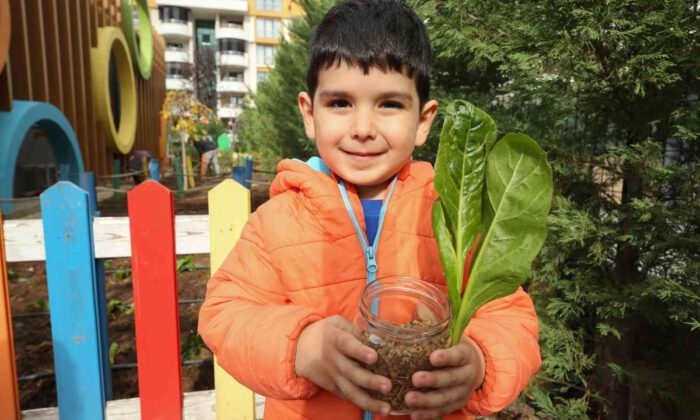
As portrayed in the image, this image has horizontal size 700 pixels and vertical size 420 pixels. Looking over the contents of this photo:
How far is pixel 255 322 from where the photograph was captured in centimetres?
100

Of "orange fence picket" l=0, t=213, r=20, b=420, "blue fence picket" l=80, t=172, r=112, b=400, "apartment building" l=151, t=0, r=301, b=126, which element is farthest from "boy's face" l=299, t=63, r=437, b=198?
"apartment building" l=151, t=0, r=301, b=126

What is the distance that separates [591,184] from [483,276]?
5.49 ft

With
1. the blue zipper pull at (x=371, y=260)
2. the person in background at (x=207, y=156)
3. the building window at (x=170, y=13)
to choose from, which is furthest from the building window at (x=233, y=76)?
the blue zipper pull at (x=371, y=260)

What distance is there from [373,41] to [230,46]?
43851mm

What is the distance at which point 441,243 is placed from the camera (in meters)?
0.75

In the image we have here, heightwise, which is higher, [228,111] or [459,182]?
[228,111]

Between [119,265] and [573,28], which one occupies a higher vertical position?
[573,28]

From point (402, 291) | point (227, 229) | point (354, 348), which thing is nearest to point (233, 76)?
point (227, 229)

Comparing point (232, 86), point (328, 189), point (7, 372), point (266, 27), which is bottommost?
point (7, 372)

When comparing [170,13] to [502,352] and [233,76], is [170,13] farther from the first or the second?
[502,352]

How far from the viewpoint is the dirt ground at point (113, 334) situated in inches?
111

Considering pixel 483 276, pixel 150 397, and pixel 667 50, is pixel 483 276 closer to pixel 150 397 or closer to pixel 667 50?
pixel 667 50

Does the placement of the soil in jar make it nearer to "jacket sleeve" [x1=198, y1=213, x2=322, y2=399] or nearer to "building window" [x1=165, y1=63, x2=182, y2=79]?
"jacket sleeve" [x1=198, y1=213, x2=322, y2=399]

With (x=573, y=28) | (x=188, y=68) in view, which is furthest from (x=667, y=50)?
(x=188, y=68)
